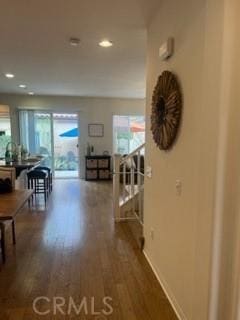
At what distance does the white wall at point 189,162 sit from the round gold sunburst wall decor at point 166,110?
7 cm

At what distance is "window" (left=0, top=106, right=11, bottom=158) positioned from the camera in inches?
311

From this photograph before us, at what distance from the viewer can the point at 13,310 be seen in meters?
2.16

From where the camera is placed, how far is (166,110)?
2.32m

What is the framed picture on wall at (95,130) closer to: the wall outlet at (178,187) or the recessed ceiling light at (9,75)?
the recessed ceiling light at (9,75)

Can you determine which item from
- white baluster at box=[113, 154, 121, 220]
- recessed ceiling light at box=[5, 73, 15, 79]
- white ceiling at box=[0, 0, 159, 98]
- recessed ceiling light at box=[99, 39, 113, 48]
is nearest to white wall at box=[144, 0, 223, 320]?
white ceiling at box=[0, 0, 159, 98]

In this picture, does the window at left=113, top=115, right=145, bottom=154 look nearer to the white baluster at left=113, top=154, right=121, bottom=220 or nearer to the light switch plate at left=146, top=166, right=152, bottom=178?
the white baluster at left=113, top=154, right=121, bottom=220

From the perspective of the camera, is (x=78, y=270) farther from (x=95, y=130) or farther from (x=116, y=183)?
(x=95, y=130)

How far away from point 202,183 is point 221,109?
46 cm

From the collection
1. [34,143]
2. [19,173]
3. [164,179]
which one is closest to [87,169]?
[34,143]

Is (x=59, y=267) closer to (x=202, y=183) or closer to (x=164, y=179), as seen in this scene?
(x=164, y=179)

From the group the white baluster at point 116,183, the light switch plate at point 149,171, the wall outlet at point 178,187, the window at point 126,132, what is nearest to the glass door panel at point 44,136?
the window at point 126,132

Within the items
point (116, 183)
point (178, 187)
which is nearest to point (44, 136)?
point (116, 183)

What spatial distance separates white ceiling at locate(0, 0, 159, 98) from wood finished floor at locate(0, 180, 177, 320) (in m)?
2.68

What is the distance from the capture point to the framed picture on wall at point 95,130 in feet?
27.8
